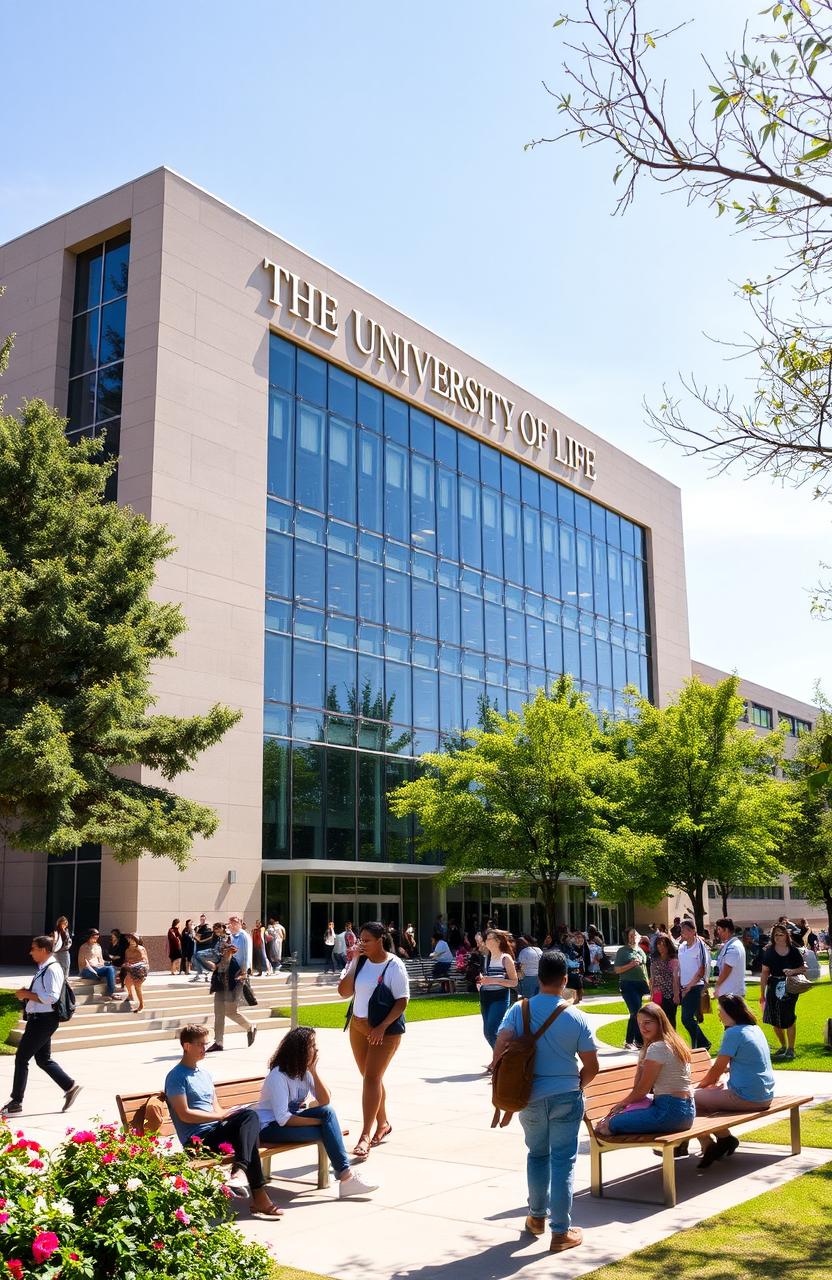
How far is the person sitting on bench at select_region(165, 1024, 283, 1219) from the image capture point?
24.1 feet

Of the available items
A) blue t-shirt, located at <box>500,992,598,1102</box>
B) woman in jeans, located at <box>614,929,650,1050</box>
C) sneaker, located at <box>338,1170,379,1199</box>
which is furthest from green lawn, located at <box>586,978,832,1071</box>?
blue t-shirt, located at <box>500,992,598,1102</box>

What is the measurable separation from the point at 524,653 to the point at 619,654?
338 inches

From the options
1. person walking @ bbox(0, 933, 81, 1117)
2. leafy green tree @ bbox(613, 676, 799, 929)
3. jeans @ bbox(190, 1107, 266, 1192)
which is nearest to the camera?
jeans @ bbox(190, 1107, 266, 1192)

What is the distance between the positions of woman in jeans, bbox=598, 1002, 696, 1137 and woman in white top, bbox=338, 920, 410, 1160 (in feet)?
6.96

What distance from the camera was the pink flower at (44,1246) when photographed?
3.69 metres

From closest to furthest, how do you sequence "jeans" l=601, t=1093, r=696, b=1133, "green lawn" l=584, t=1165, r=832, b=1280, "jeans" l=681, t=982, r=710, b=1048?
"green lawn" l=584, t=1165, r=832, b=1280 → "jeans" l=601, t=1093, r=696, b=1133 → "jeans" l=681, t=982, r=710, b=1048

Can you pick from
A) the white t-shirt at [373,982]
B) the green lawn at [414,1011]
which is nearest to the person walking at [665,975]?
the white t-shirt at [373,982]

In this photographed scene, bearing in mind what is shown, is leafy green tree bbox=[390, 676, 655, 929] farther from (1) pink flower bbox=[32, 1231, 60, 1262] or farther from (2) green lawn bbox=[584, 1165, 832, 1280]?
(1) pink flower bbox=[32, 1231, 60, 1262]

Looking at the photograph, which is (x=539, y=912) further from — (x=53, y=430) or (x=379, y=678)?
(x=53, y=430)

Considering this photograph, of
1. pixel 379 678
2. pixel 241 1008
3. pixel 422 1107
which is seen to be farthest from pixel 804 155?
pixel 379 678

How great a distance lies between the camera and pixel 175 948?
27.3 m

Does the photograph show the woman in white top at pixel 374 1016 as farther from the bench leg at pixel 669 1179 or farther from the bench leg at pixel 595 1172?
the bench leg at pixel 669 1179

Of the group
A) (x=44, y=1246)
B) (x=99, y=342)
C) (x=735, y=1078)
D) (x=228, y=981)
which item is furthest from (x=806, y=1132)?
(x=99, y=342)

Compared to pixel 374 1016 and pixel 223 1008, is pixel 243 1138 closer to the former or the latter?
pixel 374 1016
